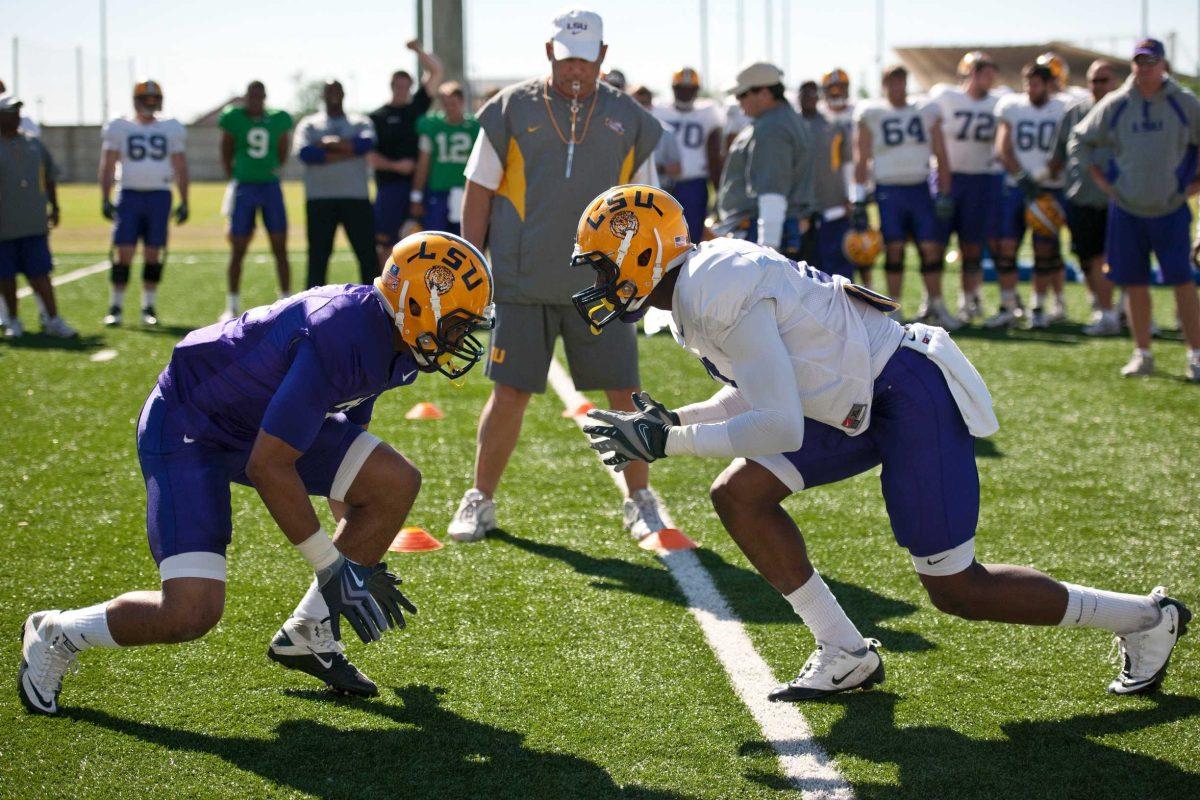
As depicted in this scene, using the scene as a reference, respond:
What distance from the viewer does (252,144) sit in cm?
1136

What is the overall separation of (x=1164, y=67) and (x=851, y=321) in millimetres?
5848

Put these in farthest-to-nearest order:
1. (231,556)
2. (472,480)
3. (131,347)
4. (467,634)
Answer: (131,347) < (472,480) < (231,556) < (467,634)

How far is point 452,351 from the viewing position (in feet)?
12.0

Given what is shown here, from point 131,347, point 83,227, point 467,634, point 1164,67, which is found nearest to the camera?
point 467,634

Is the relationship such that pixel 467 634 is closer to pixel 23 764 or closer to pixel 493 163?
pixel 23 764

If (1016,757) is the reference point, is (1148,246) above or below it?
above

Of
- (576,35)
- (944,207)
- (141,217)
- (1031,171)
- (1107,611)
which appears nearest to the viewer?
(1107,611)

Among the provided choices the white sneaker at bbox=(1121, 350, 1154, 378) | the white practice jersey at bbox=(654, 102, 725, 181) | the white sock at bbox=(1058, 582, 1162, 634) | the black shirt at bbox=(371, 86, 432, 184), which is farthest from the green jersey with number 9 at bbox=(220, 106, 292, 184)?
the white sock at bbox=(1058, 582, 1162, 634)

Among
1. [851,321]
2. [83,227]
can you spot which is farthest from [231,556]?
[83,227]

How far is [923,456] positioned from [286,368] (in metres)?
1.82

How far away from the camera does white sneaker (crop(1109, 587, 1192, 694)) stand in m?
3.89

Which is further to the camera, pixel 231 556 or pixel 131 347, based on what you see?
pixel 131 347

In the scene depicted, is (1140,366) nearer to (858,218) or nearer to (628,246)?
(858,218)

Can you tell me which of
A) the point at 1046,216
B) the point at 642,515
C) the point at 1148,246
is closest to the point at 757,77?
the point at 642,515
